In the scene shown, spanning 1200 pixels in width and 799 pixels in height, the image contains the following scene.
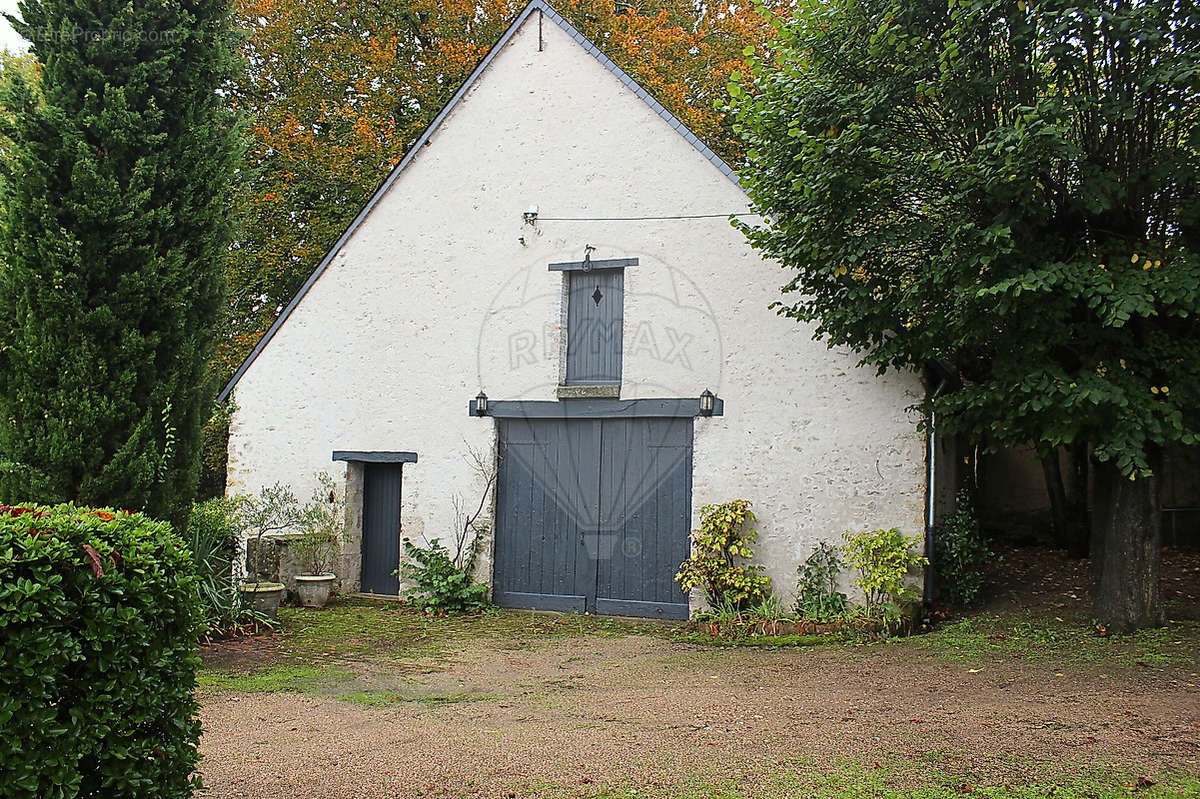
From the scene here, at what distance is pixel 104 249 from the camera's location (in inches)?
298

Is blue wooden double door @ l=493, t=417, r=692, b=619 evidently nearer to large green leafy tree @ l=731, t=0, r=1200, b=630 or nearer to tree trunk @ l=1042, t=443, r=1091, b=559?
large green leafy tree @ l=731, t=0, r=1200, b=630

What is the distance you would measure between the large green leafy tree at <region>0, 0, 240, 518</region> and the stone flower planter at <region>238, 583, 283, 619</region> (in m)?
1.40

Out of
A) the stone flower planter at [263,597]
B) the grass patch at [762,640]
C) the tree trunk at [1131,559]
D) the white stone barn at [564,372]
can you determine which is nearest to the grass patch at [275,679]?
the stone flower planter at [263,597]

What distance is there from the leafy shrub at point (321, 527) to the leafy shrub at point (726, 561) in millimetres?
4327

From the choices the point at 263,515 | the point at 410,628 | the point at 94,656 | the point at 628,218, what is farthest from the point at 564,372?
the point at 94,656

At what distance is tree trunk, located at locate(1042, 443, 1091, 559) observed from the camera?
1184 centimetres

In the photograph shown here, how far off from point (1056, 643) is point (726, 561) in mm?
3004

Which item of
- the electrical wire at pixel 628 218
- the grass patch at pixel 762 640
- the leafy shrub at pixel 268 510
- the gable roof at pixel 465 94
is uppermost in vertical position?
the gable roof at pixel 465 94

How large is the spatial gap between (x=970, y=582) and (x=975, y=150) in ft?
14.9

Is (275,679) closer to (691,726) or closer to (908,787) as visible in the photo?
(691,726)

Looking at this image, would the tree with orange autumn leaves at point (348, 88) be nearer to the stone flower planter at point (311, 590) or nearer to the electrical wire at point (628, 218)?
the electrical wire at point (628, 218)

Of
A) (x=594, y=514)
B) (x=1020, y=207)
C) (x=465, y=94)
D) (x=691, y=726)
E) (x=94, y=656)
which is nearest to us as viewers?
(x=94, y=656)

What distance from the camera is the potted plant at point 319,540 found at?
10.8 metres

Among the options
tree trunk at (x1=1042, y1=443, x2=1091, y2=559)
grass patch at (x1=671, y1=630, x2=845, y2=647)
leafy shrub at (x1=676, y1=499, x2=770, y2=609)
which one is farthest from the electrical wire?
tree trunk at (x1=1042, y1=443, x2=1091, y2=559)
